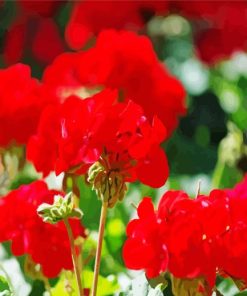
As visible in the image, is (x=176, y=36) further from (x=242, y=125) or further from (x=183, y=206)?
(x=183, y=206)

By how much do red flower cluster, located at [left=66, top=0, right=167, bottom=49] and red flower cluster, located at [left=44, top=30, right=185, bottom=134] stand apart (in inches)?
Answer: 22.7

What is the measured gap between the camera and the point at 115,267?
1.48 meters

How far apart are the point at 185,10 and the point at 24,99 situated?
1.00 meters

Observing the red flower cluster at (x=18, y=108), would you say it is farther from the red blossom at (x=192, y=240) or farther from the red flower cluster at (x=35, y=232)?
the red blossom at (x=192, y=240)

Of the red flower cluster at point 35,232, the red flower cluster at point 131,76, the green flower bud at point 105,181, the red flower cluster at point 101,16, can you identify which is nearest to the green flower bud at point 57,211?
the green flower bud at point 105,181

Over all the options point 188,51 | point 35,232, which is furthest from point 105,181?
point 188,51

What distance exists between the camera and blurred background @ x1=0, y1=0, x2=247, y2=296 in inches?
78.1

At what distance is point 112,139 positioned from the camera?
1112 millimetres

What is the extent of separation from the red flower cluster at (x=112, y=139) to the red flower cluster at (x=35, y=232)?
0.09 metres

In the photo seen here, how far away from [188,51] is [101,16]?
1.24 ft

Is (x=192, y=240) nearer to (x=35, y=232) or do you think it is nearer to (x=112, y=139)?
(x=112, y=139)

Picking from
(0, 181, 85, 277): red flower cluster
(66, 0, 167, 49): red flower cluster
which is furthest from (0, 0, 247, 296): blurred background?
(0, 181, 85, 277): red flower cluster

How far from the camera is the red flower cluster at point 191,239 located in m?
1.06

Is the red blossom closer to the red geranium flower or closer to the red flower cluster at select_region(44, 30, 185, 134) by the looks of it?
the red geranium flower
